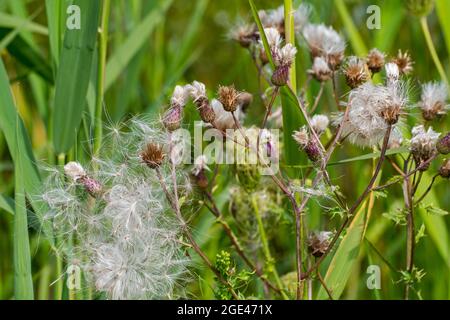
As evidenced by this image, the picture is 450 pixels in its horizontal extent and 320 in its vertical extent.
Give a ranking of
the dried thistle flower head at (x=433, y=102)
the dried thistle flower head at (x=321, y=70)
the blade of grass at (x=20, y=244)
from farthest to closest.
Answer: the dried thistle flower head at (x=321, y=70)
the dried thistle flower head at (x=433, y=102)
the blade of grass at (x=20, y=244)

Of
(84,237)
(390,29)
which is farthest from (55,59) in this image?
(390,29)

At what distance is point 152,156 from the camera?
1268 mm

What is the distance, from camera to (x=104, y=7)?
1621 mm

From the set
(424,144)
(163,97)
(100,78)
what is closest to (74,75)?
(100,78)

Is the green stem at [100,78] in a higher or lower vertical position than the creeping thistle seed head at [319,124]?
higher

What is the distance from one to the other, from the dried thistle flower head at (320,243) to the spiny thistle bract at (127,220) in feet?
0.76

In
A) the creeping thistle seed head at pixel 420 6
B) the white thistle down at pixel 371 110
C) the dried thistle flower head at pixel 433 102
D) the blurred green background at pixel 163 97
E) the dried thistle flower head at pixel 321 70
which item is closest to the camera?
the white thistle down at pixel 371 110

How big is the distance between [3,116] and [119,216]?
1.18ft

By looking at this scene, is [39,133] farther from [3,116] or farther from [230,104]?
[230,104]

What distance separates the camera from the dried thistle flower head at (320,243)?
54.6 inches

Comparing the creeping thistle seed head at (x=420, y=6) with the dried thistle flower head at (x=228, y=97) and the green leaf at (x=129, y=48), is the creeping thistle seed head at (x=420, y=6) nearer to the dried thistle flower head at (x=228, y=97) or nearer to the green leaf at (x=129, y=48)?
the green leaf at (x=129, y=48)

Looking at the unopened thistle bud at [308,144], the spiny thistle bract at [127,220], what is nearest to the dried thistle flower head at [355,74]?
the unopened thistle bud at [308,144]

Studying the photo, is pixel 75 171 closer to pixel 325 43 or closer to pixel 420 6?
pixel 325 43

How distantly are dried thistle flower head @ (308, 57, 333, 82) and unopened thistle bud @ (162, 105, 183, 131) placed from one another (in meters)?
0.39
